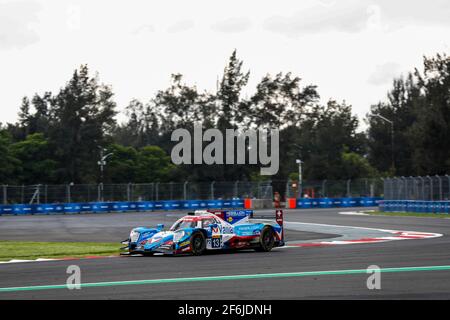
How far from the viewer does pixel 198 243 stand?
20438 millimetres

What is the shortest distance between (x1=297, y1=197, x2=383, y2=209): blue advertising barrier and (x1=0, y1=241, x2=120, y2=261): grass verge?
47299 mm

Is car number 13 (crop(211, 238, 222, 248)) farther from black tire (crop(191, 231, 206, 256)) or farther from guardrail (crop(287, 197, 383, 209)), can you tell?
guardrail (crop(287, 197, 383, 209))

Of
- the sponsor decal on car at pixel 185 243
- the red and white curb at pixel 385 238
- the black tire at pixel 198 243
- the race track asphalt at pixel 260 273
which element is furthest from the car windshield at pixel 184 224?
the red and white curb at pixel 385 238

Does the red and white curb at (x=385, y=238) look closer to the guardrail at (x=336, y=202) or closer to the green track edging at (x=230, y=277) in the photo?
the green track edging at (x=230, y=277)

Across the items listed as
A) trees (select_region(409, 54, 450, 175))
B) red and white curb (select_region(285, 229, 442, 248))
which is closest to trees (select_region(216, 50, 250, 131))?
trees (select_region(409, 54, 450, 175))

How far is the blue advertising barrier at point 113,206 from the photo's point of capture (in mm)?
60441

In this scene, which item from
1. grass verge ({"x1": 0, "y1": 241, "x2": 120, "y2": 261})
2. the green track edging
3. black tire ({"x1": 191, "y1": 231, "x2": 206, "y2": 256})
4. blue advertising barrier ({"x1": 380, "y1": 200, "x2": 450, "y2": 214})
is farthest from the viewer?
blue advertising barrier ({"x1": 380, "y1": 200, "x2": 450, "y2": 214})

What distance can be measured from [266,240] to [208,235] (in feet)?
6.37

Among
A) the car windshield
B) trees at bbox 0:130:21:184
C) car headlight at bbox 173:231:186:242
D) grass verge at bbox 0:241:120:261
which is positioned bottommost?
grass verge at bbox 0:241:120:261

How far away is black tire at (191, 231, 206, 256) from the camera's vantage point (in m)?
20.3

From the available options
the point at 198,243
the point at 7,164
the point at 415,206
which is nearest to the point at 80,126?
the point at 7,164

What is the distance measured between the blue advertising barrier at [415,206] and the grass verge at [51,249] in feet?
90.7

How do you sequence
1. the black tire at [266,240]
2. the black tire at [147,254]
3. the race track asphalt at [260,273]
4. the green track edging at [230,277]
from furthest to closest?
the black tire at [266,240] → the black tire at [147,254] → the green track edging at [230,277] → the race track asphalt at [260,273]

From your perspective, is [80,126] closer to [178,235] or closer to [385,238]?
[385,238]
